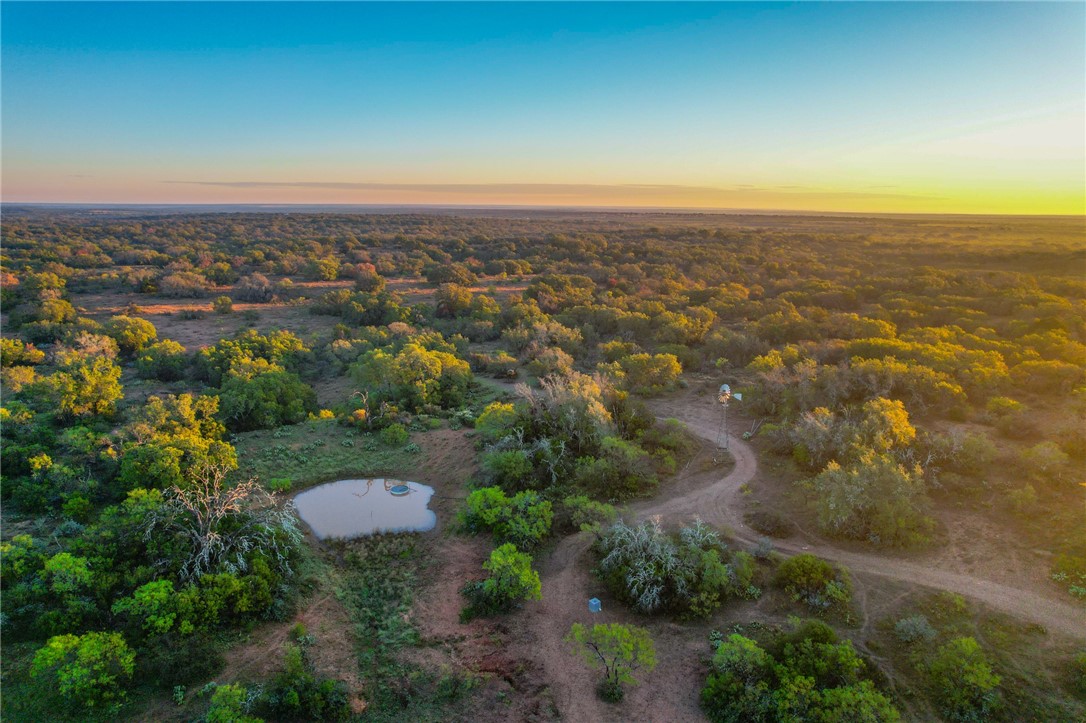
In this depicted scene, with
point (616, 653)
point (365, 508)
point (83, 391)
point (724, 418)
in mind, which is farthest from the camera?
point (724, 418)

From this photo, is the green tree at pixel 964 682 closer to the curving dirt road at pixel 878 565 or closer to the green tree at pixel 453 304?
the curving dirt road at pixel 878 565

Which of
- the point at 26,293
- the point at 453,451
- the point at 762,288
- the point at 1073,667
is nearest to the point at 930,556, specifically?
the point at 1073,667

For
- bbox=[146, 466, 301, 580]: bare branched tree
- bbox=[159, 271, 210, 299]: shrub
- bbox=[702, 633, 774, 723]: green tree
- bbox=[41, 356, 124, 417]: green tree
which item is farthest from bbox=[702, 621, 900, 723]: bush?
bbox=[159, 271, 210, 299]: shrub

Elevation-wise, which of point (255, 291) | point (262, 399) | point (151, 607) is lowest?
point (151, 607)

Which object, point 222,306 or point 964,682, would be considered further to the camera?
point 222,306

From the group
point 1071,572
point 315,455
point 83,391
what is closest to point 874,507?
point 1071,572

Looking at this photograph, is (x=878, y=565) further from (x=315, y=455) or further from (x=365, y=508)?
(x=315, y=455)

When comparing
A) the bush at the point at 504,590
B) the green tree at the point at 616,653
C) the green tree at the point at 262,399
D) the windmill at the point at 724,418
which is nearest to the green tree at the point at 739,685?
the green tree at the point at 616,653
